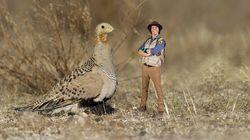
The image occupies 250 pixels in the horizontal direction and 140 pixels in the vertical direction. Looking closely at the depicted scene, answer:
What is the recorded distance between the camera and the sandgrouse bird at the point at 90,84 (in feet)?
33.4

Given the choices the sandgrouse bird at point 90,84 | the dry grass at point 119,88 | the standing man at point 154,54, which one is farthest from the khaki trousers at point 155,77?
the sandgrouse bird at point 90,84

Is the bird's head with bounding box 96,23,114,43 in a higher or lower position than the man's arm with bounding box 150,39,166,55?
higher

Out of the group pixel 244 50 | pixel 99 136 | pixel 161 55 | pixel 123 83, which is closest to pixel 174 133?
pixel 99 136

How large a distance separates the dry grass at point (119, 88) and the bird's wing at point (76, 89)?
0.64ft

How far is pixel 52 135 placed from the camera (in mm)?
9109

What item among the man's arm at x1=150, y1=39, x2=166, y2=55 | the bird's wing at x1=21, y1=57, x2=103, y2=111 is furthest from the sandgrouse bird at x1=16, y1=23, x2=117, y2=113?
the man's arm at x1=150, y1=39, x2=166, y2=55

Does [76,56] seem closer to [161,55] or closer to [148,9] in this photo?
[161,55]

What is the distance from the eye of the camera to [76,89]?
1036 centimetres

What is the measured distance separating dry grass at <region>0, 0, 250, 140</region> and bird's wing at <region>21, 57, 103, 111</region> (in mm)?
196

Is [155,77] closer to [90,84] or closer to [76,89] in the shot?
[90,84]

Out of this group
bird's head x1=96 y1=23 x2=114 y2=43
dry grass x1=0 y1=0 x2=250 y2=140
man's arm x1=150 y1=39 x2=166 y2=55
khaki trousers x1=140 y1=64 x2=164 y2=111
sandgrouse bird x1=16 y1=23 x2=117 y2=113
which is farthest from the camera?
bird's head x1=96 y1=23 x2=114 y2=43

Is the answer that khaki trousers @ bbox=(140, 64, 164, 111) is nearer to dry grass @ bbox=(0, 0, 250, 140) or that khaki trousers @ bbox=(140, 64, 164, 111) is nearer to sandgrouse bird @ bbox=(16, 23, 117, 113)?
dry grass @ bbox=(0, 0, 250, 140)

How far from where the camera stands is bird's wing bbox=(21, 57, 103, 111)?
1021cm

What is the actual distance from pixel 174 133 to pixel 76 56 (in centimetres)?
478
